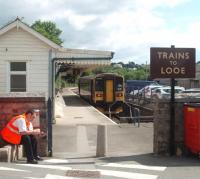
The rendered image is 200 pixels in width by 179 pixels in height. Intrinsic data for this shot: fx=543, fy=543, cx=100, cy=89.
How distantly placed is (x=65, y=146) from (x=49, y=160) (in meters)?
3.20

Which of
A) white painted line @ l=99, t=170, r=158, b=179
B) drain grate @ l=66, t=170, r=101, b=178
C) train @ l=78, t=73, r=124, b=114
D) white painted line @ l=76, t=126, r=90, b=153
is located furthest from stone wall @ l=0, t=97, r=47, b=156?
train @ l=78, t=73, r=124, b=114

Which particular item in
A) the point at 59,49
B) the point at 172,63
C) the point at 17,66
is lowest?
the point at 172,63

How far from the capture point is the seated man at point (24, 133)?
13.0 meters

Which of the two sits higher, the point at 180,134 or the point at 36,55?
the point at 36,55

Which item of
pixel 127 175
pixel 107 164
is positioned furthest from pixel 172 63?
pixel 127 175

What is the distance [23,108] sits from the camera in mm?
14375

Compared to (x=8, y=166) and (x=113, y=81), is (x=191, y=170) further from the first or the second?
(x=113, y=81)

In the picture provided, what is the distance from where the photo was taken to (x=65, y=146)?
16.8 meters

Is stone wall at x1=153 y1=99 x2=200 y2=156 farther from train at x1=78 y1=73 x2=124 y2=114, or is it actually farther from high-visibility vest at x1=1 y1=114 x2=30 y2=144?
train at x1=78 y1=73 x2=124 y2=114

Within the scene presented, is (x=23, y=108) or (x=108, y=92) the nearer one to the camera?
(x=23, y=108)

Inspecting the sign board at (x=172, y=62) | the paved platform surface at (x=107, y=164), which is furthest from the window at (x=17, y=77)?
the sign board at (x=172, y=62)

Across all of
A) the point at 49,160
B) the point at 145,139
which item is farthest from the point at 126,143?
the point at 49,160

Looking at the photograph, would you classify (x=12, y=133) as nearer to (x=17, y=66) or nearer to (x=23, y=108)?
(x=23, y=108)

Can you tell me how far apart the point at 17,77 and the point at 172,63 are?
10.5 metres
